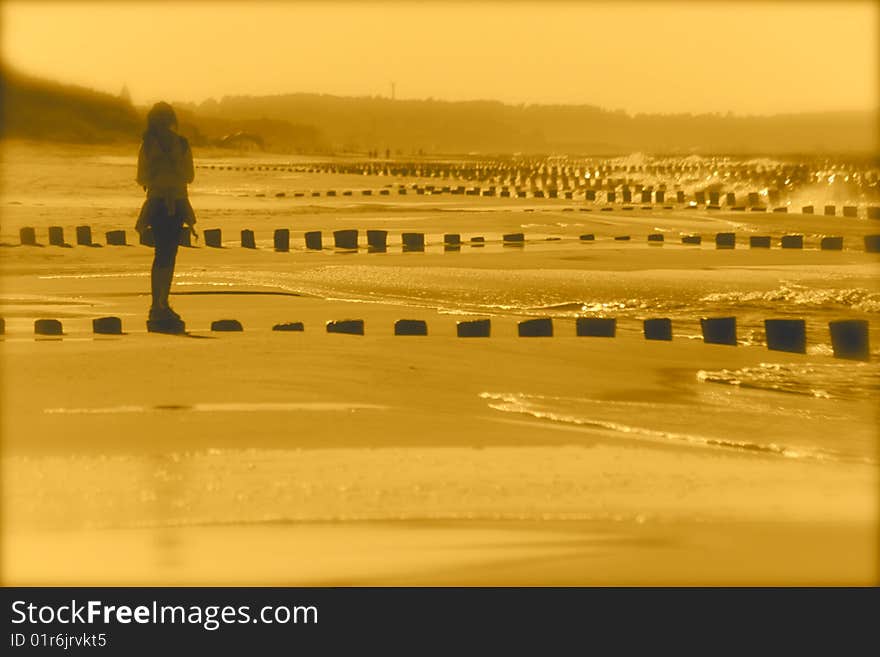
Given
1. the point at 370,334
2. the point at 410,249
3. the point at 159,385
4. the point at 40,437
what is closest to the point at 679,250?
Result: the point at 410,249

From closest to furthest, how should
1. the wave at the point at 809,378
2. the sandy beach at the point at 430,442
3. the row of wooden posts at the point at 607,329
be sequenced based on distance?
the sandy beach at the point at 430,442
the wave at the point at 809,378
the row of wooden posts at the point at 607,329

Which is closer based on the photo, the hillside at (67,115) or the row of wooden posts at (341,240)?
the row of wooden posts at (341,240)

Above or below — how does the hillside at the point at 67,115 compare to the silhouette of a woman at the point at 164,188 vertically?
below

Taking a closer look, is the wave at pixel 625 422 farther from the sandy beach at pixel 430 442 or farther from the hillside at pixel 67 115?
the hillside at pixel 67 115

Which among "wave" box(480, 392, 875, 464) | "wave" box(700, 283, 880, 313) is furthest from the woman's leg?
"wave" box(700, 283, 880, 313)

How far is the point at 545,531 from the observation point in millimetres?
6105

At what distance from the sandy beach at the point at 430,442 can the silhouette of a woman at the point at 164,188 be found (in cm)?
42

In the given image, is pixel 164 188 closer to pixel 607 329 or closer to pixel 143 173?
pixel 143 173

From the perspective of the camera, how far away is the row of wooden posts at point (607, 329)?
11.7m

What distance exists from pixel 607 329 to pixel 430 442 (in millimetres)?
4468

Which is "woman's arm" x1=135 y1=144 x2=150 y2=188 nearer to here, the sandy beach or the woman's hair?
the woman's hair

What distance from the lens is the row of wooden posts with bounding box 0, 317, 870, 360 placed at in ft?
38.3

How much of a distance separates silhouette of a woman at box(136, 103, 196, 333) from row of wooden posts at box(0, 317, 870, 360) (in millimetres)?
351

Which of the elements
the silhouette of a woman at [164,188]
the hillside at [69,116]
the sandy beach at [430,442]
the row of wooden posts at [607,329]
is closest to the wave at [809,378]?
the sandy beach at [430,442]
